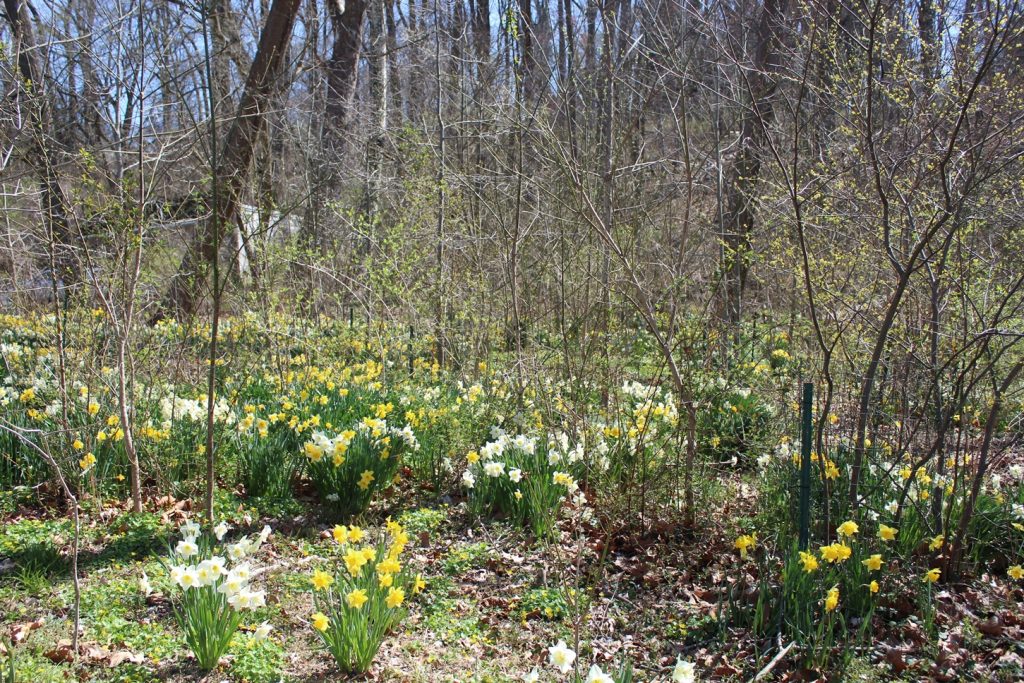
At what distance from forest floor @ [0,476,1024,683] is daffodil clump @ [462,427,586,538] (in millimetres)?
149

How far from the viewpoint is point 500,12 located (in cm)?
607

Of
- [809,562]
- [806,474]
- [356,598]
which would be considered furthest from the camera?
[806,474]

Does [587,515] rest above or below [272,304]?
below

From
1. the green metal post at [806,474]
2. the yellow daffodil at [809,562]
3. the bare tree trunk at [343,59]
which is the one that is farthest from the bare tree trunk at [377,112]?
the yellow daffodil at [809,562]

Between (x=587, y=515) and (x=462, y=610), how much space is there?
4.42 feet

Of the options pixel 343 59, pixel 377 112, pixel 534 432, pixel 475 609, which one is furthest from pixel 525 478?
pixel 343 59

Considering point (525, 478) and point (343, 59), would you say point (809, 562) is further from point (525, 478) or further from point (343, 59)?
point (343, 59)

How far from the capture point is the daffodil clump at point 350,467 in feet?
15.2

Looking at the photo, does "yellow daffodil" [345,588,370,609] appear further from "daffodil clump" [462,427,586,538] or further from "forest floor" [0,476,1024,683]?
"daffodil clump" [462,427,586,538]

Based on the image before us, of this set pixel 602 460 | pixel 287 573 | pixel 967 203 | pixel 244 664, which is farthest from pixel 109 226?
pixel 967 203

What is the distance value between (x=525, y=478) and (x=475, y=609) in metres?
1.02

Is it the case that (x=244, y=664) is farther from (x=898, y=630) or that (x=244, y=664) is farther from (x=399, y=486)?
(x=898, y=630)

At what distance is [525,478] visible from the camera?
15.4ft

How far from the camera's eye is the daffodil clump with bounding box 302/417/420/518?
464 centimetres
